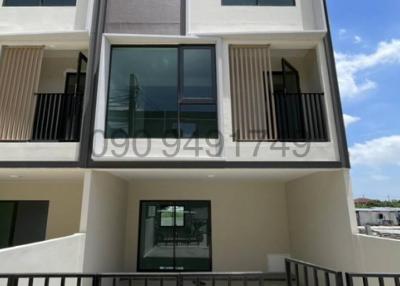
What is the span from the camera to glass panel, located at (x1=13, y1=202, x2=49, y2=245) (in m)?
7.19

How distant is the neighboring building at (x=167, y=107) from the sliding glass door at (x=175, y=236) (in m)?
1.02

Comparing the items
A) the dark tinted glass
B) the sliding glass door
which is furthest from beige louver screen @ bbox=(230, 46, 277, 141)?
the dark tinted glass

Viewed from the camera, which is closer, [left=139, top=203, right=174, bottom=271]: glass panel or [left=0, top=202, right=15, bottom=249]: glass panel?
[left=0, top=202, right=15, bottom=249]: glass panel

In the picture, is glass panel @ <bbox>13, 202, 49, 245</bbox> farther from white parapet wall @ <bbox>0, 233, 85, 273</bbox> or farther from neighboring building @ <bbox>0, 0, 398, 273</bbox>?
white parapet wall @ <bbox>0, 233, 85, 273</bbox>

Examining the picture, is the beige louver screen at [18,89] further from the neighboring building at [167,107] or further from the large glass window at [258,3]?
the large glass window at [258,3]

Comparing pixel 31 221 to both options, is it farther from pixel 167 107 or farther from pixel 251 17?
pixel 251 17

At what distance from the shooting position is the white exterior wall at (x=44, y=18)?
19.9ft

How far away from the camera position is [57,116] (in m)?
5.83

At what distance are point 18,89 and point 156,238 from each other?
5042mm

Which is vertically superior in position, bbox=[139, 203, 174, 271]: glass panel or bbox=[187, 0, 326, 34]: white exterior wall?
bbox=[187, 0, 326, 34]: white exterior wall

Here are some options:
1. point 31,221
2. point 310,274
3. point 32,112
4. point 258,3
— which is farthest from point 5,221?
point 258,3

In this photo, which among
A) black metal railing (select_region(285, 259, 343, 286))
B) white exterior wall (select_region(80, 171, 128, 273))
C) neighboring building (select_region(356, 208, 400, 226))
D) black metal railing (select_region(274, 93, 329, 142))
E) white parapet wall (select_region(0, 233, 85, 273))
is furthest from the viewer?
neighboring building (select_region(356, 208, 400, 226))

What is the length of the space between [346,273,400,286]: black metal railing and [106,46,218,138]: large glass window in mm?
3222

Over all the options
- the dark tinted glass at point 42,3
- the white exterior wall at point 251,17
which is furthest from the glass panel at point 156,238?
the dark tinted glass at point 42,3
